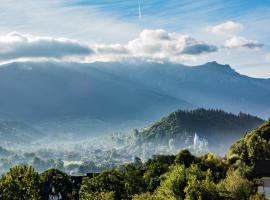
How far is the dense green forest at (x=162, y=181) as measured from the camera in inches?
2434

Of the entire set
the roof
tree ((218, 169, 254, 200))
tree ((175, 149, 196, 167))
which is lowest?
tree ((218, 169, 254, 200))

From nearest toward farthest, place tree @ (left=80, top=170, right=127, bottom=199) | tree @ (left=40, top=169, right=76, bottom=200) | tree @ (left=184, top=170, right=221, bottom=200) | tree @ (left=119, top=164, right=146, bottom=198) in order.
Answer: tree @ (left=184, top=170, right=221, bottom=200) → tree @ (left=80, top=170, right=127, bottom=199) → tree @ (left=119, top=164, right=146, bottom=198) → tree @ (left=40, top=169, right=76, bottom=200)

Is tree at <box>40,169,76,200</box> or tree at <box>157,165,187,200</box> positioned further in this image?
tree at <box>40,169,76,200</box>

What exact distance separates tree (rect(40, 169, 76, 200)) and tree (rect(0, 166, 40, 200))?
21.4 meters

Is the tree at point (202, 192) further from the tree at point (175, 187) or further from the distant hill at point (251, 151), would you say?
the distant hill at point (251, 151)

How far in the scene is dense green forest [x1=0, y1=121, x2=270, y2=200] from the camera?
61.8 meters

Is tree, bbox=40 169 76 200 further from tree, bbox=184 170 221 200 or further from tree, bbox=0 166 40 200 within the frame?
tree, bbox=184 170 221 200

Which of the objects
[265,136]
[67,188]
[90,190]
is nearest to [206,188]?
[90,190]

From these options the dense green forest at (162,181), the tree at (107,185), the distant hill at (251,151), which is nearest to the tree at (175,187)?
the dense green forest at (162,181)

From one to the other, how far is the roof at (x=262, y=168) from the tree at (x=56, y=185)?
30.2 metres

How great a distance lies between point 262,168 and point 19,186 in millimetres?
46496

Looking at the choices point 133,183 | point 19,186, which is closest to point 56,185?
point 133,183

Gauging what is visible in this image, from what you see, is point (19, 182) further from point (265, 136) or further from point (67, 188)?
point (265, 136)

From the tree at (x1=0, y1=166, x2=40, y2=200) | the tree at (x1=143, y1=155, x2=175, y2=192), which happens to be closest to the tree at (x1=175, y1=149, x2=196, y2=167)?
the tree at (x1=143, y1=155, x2=175, y2=192)
